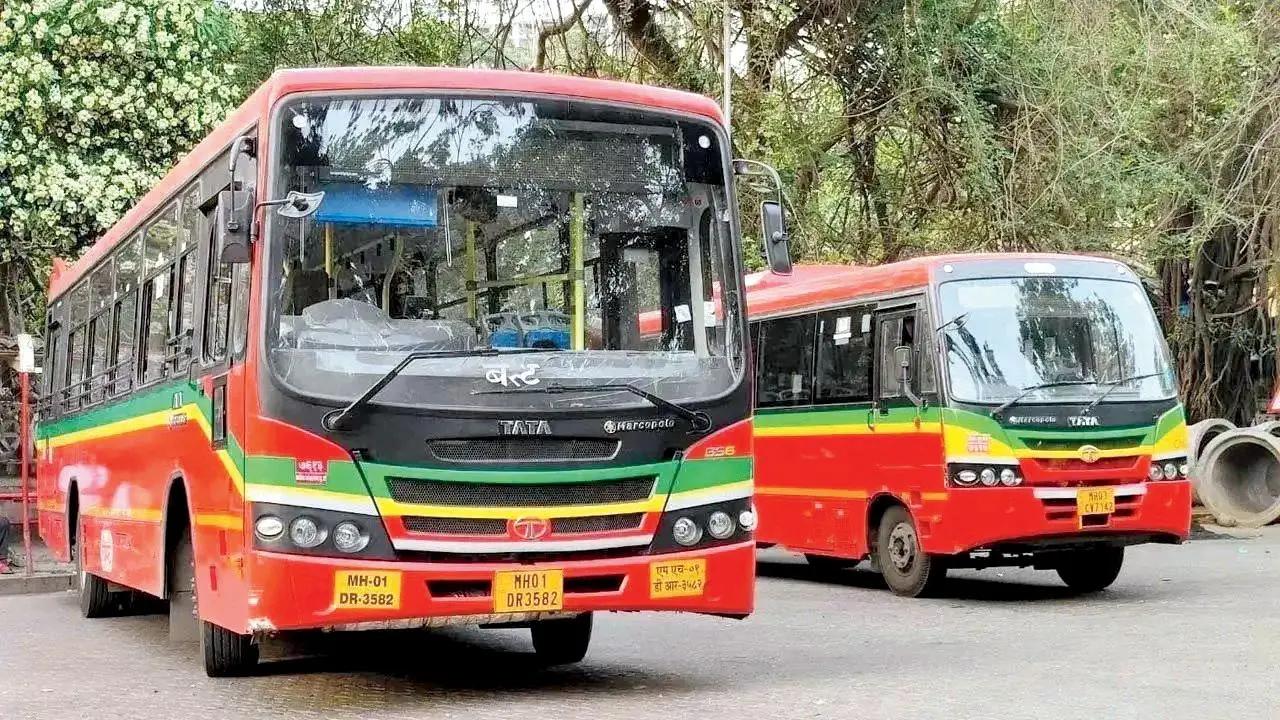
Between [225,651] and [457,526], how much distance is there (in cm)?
227

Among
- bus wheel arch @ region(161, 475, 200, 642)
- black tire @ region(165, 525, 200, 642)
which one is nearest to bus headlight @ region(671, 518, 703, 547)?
black tire @ region(165, 525, 200, 642)

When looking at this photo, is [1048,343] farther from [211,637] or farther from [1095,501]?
[211,637]

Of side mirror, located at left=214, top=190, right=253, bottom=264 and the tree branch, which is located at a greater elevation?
the tree branch

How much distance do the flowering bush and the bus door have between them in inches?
372

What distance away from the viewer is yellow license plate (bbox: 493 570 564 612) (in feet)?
28.0

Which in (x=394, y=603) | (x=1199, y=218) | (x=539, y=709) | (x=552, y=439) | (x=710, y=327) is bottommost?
(x=539, y=709)

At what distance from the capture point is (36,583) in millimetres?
18109

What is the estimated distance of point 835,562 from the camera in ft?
57.5

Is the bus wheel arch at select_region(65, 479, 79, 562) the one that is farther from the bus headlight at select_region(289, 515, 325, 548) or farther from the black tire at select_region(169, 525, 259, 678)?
the bus headlight at select_region(289, 515, 325, 548)

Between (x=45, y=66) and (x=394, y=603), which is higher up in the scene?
(x=45, y=66)

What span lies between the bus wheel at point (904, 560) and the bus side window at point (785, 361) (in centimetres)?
171

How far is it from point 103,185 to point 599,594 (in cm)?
1345

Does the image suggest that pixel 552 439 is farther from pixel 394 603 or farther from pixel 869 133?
pixel 869 133

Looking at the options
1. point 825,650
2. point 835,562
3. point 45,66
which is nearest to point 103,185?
point 45,66
